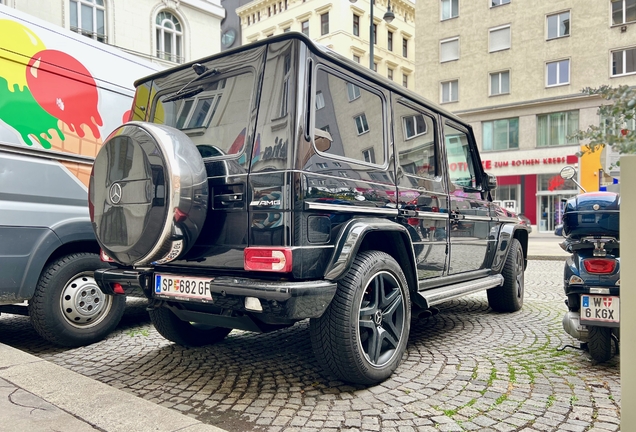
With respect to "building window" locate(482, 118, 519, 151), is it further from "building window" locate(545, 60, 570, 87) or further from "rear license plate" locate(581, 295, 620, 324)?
"rear license plate" locate(581, 295, 620, 324)

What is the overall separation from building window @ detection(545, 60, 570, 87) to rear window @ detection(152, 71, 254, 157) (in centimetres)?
2465

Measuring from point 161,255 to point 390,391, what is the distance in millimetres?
1658

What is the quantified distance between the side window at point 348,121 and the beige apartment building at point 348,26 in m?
32.7

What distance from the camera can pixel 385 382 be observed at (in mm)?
3322

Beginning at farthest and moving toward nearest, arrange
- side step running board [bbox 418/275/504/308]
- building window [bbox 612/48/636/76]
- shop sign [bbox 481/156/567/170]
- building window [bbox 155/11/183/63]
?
shop sign [bbox 481/156/567/170], building window [bbox 612/48/636/76], building window [bbox 155/11/183/63], side step running board [bbox 418/275/504/308]

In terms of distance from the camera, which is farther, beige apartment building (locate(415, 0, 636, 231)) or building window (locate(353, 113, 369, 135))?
beige apartment building (locate(415, 0, 636, 231))

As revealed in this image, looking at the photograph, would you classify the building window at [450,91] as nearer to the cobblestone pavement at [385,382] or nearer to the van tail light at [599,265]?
the cobblestone pavement at [385,382]

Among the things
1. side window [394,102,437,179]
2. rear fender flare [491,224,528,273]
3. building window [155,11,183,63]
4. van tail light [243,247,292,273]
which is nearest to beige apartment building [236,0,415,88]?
building window [155,11,183,63]

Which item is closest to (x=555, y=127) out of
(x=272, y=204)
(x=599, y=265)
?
(x=599, y=265)

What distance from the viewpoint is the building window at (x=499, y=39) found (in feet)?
84.6

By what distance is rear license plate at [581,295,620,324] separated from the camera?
132 inches

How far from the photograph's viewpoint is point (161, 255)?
3.03 metres

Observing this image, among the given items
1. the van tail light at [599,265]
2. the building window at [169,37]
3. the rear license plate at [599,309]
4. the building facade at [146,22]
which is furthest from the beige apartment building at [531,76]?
the rear license plate at [599,309]

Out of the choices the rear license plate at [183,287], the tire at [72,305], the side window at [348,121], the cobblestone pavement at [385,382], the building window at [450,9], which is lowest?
the cobblestone pavement at [385,382]
